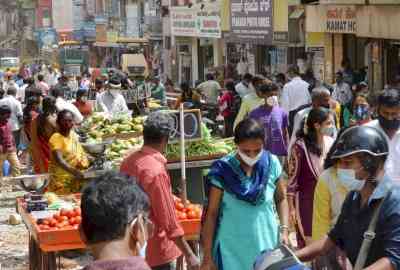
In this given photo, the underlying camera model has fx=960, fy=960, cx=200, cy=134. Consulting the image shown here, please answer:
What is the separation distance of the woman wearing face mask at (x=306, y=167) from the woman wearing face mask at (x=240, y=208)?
1008 millimetres

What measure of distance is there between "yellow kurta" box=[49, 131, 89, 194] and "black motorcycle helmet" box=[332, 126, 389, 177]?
18.5 ft

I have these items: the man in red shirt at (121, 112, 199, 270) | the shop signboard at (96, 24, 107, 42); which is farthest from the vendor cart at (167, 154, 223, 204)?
the shop signboard at (96, 24, 107, 42)

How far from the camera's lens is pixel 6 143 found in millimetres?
14445

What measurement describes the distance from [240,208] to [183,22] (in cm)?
3359

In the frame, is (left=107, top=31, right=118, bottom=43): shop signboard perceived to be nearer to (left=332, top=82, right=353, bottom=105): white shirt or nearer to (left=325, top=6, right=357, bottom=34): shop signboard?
(left=325, top=6, right=357, bottom=34): shop signboard

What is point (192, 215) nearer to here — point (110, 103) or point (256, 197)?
point (256, 197)

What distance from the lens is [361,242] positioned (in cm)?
408

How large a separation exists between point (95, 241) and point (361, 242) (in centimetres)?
134

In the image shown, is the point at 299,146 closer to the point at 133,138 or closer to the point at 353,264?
the point at 353,264

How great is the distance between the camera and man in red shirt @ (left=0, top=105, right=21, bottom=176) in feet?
46.8

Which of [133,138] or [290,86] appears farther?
[290,86]

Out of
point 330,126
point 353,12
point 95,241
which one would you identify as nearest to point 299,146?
point 330,126

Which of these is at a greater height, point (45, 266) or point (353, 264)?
point (353, 264)

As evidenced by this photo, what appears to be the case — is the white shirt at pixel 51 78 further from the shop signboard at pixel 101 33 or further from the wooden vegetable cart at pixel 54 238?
the wooden vegetable cart at pixel 54 238
